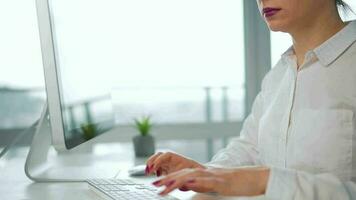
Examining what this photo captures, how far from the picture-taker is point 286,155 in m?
1.09

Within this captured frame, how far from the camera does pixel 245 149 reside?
4.31ft

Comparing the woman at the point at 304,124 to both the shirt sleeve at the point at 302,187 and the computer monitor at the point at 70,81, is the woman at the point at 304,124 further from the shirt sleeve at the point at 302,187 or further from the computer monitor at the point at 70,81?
the computer monitor at the point at 70,81

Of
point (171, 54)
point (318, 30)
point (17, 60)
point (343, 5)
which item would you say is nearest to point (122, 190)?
point (318, 30)

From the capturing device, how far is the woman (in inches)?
32.7

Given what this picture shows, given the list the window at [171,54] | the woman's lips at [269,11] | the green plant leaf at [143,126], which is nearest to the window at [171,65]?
the window at [171,54]

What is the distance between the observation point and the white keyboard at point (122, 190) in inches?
38.4

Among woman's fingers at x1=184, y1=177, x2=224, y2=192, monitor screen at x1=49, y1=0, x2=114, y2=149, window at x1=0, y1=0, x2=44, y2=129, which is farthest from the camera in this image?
window at x1=0, y1=0, x2=44, y2=129

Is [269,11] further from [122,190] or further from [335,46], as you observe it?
[122,190]

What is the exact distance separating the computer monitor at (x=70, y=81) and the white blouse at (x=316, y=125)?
1.69 feet

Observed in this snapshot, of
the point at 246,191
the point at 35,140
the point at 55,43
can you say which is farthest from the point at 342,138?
the point at 35,140

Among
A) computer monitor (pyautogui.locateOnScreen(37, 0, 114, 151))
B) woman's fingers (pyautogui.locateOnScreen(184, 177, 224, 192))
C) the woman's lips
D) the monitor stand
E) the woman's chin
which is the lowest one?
the monitor stand

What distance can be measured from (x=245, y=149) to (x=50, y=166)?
62 centimetres

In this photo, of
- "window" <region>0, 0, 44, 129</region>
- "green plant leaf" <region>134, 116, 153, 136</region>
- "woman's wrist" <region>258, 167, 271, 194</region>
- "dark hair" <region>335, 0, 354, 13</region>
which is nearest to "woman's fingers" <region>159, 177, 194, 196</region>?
"woman's wrist" <region>258, 167, 271, 194</region>

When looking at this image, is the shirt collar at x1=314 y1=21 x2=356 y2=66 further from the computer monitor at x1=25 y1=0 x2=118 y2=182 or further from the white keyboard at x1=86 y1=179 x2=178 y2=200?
the computer monitor at x1=25 y1=0 x2=118 y2=182
